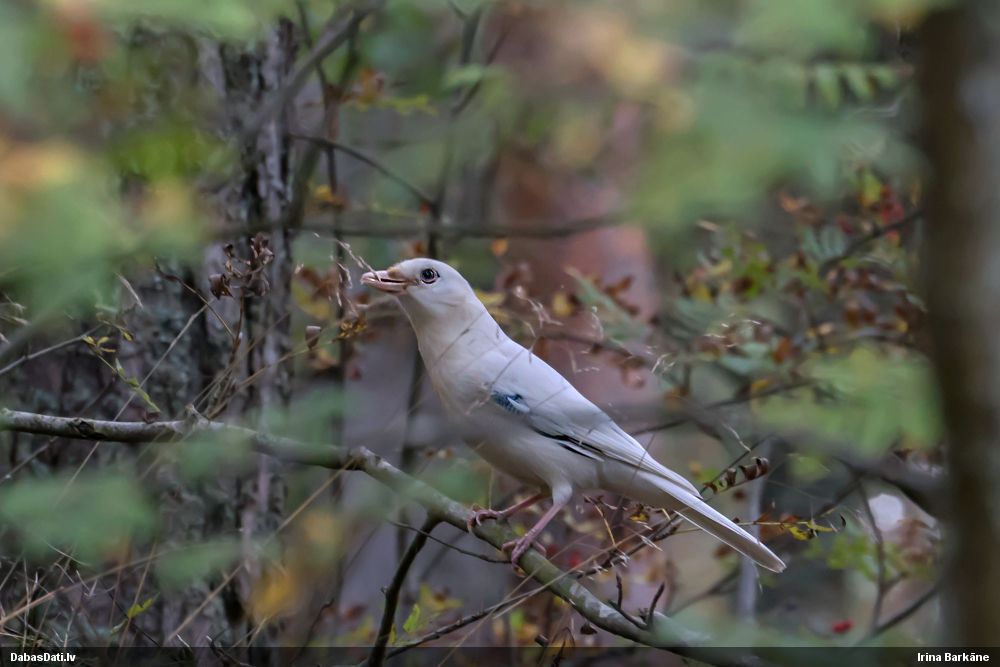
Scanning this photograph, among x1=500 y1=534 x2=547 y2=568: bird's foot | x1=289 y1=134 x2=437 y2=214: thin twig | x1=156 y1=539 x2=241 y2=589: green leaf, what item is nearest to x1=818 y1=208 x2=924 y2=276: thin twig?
x1=289 y1=134 x2=437 y2=214: thin twig

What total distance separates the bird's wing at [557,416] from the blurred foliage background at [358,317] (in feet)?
0.61

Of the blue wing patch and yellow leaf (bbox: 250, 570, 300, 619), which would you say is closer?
yellow leaf (bbox: 250, 570, 300, 619)

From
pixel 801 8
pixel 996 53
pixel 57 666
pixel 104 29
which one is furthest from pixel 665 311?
pixel 57 666

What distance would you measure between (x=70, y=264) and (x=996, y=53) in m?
3.27

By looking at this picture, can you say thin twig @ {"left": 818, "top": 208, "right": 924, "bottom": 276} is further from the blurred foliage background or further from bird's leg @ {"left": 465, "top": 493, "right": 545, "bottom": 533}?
bird's leg @ {"left": 465, "top": 493, "right": 545, "bottom": 533}

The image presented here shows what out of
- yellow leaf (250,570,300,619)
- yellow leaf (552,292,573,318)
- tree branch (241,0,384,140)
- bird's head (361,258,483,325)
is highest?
tree branch (241,0,384,140)

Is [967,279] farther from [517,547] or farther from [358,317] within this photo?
[358,317]

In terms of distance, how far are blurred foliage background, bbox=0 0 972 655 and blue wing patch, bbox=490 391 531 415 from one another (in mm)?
225

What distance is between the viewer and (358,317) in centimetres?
274

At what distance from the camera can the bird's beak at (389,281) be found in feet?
10.7

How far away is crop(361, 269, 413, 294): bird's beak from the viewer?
3.25 meters

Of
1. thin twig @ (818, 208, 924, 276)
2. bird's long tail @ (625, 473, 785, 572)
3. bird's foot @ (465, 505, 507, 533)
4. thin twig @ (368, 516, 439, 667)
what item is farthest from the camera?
thin twig @ (818, 208, 924, 276)

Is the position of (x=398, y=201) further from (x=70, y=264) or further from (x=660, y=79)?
(x=70, y=264)

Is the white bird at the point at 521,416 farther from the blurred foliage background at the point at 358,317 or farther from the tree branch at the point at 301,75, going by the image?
the tree branch at the point at 301,75
